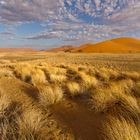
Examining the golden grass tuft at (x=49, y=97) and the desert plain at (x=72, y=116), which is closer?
the desert plain at (x=72, y=116)

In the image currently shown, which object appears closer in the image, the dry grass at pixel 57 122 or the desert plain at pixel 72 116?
the dry grass at pixel 57 122

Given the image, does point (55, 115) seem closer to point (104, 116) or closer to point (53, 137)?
point (104, 116)

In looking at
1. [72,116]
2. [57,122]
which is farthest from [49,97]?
[57,122]

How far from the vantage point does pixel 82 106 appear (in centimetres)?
774

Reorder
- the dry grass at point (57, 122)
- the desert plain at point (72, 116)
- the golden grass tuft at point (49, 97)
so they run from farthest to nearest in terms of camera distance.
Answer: the golden grass tuft at point (49, 97) < the desert plain at point (72, 116) < the dry grass at point (57, 122)

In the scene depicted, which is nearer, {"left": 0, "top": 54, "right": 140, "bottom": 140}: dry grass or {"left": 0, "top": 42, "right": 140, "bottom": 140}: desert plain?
{"left": 0, "top": 54, "right": 140, "bottom": 140}: dry grass

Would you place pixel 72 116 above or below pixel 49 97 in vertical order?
below

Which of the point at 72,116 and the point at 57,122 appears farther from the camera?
the point at 72,116

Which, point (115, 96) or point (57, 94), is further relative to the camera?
point (57, 94)

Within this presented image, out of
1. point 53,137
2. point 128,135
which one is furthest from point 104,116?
point 128,135

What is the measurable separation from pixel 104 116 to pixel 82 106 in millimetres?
1333

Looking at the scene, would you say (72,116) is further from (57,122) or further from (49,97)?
(49,97)

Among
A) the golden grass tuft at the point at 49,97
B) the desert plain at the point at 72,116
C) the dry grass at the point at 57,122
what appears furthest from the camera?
the golden grass tuft at the point at 49,97

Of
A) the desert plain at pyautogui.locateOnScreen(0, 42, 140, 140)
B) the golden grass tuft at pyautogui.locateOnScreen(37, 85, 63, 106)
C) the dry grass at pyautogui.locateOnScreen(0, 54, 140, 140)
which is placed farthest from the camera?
the golden grass tuft at pyautogui.locateOnScreen(37, 85, 63, 106)
